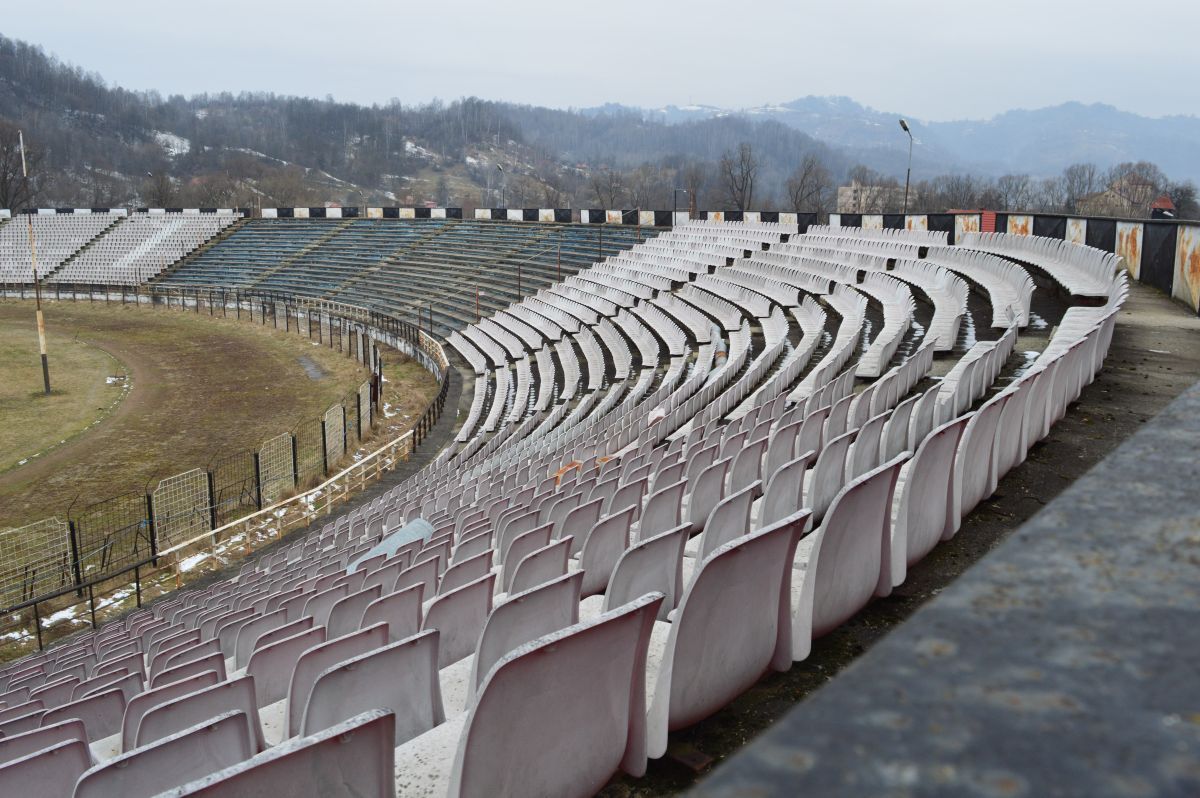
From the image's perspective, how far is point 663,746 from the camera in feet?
8.13

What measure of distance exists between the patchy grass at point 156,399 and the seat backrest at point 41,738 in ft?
59.5

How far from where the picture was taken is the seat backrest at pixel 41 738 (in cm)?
467

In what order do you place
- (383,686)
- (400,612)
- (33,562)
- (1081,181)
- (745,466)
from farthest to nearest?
1. (1081,181)
2. (33,562)
3. (745,466)
4. (400,612)
5. (383,686)

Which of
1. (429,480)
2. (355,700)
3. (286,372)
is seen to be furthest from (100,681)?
(286,372)

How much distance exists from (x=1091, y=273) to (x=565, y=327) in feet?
61.4

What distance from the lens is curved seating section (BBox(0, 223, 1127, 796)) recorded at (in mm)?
2162

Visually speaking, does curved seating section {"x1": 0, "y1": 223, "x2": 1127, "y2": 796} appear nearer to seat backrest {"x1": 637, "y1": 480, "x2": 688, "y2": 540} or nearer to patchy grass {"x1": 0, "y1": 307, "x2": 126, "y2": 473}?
seat backrest {"x1": 637, "y1": 480, "x2": 688, "y2": 540}

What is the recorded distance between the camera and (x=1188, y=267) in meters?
15.3

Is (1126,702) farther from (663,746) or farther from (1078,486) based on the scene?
(663,746)

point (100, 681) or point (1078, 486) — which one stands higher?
point (1078, 486)

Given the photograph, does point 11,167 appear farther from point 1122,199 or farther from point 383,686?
point 1122,199

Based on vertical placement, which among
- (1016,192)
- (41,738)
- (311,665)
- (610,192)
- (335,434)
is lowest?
(335,434)

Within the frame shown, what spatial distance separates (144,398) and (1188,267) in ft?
102


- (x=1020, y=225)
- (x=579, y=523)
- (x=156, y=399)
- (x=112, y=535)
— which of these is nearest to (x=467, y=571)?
(x=579, y=523)
